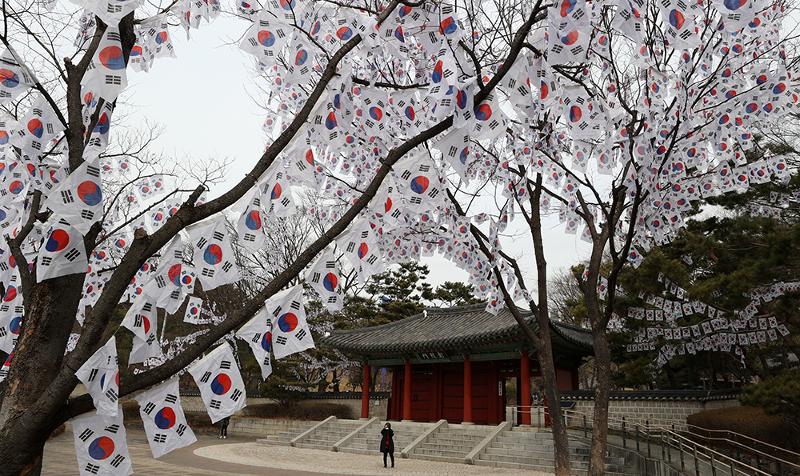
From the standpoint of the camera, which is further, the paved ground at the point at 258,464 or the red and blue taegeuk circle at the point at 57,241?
the paved ground at the point at 258,464

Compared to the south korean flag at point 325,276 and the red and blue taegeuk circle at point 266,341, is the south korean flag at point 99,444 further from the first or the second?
the south korean flag at point 325,276

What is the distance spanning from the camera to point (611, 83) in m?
9.37

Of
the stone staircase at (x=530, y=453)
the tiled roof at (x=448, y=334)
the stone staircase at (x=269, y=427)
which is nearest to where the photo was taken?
the stone staircase at (x=530, y=453)

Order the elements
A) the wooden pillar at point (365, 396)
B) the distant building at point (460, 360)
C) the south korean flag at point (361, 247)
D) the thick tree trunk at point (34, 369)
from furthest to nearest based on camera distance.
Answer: the wooden pillar at point (365, 396) < the distant building at point (460, 360) < the south korean flag at point (361, 247) < the thick tree trunk at point (34, 369)

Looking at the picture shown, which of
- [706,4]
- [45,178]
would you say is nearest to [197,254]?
[45,178]

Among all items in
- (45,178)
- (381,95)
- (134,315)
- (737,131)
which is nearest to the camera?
(134,315)

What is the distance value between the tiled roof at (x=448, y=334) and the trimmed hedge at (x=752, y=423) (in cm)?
500

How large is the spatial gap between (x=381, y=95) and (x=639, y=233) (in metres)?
6.74

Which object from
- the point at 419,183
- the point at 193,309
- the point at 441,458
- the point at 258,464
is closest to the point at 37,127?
the point at 193,309

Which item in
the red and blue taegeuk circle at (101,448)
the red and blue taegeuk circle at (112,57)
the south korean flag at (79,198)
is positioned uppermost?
the red and blue taegeuk circle at (112,57)

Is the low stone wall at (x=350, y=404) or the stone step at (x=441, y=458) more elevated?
the low stone wall at (x=350, y=404)

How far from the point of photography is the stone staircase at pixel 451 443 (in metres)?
18.1

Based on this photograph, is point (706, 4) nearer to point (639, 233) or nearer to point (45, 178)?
point (639, 233)

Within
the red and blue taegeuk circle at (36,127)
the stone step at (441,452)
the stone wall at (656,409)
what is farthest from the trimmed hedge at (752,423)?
the red and blue taegeuk circle at (36,127)
